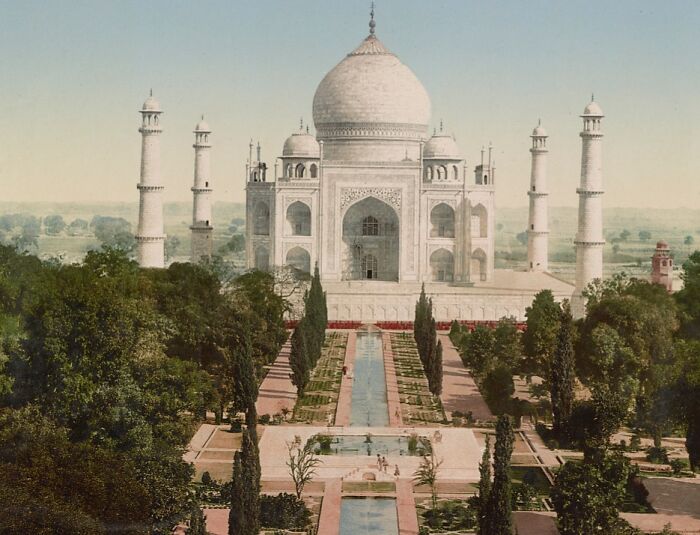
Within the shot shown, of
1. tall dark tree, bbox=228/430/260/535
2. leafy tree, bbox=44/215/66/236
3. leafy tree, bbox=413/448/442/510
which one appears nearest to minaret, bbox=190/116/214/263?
leafy tree, bbox=413/448/442/510

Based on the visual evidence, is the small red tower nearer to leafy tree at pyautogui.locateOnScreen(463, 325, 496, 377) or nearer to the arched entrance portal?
the arched entrance portal

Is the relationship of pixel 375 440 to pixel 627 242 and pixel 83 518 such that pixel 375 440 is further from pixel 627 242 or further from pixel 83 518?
pixel 627 242

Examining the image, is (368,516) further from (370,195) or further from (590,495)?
(370,195)

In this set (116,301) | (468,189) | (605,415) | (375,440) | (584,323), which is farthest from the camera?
(468,189)

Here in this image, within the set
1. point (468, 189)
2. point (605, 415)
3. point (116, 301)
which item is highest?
point (468, 189)

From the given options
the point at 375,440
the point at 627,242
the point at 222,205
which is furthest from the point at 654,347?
the point at 222,205
